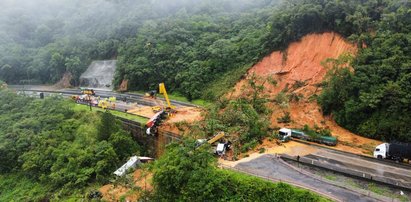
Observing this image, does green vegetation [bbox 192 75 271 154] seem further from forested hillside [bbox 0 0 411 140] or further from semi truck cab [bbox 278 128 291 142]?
forested hillside [bbox 0 0 411 140]

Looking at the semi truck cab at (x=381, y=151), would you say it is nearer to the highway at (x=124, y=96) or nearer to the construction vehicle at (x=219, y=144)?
the construction vehicle at (x=219, y=144)

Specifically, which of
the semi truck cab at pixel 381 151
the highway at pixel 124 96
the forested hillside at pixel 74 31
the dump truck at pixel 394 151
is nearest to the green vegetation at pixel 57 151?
the highway at pixel 124 96

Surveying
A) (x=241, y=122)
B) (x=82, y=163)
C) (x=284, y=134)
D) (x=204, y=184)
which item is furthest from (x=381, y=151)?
(x=82, y=163)

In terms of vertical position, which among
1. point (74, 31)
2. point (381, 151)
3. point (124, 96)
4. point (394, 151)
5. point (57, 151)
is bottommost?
point (57, 151)

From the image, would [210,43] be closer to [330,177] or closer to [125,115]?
[125,115]

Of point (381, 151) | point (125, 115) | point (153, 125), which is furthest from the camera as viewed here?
point (125, 115)
